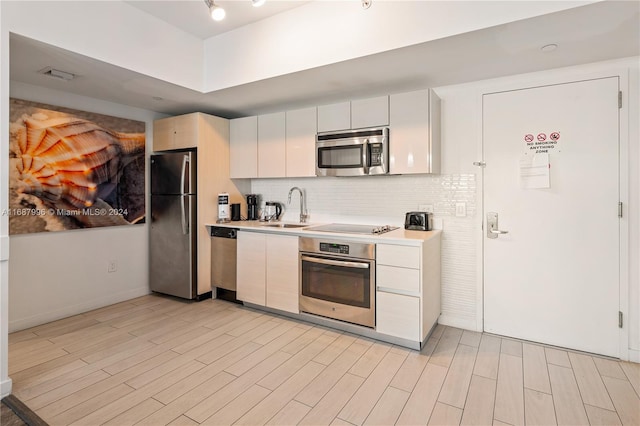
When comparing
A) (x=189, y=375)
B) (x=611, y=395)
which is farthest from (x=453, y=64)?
(x=189, y=375)

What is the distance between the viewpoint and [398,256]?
2703 millimetres

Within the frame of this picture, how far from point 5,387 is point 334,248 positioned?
2.41 metres

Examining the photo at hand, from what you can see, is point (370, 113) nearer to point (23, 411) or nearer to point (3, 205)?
point (3, 205)

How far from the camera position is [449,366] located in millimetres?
2443

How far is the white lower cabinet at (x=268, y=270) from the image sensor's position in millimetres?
3287

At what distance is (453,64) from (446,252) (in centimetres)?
166

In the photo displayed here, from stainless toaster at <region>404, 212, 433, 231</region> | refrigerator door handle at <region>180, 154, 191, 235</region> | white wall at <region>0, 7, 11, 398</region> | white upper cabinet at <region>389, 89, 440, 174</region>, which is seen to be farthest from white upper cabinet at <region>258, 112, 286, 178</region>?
white wall at <region>0, 7, 11, 398</region>

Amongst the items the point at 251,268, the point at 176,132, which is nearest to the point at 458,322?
the point at 251,268

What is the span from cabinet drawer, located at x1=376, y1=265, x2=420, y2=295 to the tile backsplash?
2.39 feet

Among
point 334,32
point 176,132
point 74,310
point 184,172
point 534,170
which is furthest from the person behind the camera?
point 176,132

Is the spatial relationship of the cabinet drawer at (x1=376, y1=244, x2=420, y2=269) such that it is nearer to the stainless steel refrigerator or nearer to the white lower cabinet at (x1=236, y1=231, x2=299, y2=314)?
the white lower cabinet at (x1=236, y1=231, x2=299, y2=314)

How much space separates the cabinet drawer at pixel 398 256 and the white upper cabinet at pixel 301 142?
3.88 ft

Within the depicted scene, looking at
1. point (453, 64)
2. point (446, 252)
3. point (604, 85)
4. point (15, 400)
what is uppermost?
point (453, 64)

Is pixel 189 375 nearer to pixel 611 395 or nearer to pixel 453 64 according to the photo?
pixel 611 395
